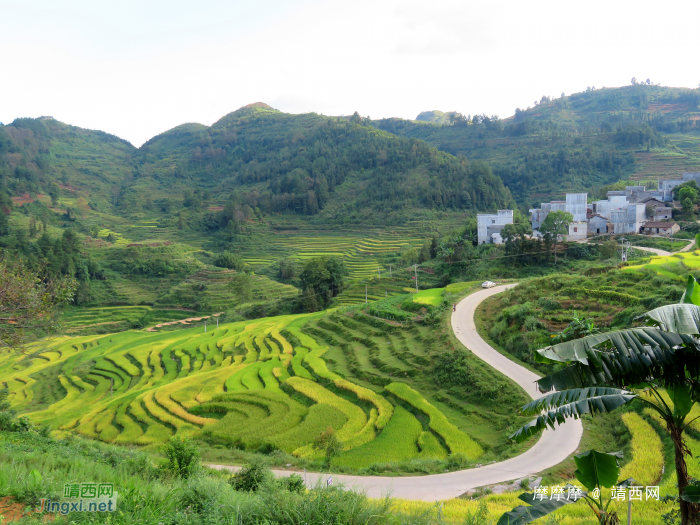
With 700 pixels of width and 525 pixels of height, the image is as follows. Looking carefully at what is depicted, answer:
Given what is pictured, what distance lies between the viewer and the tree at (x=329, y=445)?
14328 millimetres

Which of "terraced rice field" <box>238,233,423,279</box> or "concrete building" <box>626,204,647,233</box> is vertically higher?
"concrete building" <box>626,204,647,233</box>

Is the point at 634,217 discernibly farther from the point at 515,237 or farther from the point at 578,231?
the point at 515,237

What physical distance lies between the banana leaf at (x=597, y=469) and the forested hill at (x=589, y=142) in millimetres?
81423

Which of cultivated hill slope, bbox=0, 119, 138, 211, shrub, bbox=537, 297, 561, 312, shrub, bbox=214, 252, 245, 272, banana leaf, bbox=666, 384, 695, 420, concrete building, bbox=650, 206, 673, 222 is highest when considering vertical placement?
cultivated hill slope, bbox=0, 119, 138, 211

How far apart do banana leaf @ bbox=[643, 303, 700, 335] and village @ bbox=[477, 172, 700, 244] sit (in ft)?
124

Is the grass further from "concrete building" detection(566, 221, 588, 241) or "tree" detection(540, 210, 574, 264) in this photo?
"concrete building" detection(566, 221, 588, 241)

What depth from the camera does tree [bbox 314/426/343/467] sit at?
1433cm

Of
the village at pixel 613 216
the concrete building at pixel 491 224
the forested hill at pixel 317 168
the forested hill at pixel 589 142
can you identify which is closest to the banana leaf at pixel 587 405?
the village at pixel 613 216

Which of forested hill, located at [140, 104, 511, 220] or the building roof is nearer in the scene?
the building roof

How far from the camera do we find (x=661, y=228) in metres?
39.4

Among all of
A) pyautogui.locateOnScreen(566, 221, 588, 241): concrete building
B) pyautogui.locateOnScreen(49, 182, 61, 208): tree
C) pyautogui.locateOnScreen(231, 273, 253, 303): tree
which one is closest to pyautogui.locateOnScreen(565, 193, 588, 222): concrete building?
pyautogui.locateOnScreen(566, 221, 588, 241): concrete building

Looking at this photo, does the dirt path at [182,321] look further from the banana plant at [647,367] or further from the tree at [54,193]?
the tree at [54,193]

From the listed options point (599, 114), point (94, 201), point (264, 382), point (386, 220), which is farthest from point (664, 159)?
point (94, 201)

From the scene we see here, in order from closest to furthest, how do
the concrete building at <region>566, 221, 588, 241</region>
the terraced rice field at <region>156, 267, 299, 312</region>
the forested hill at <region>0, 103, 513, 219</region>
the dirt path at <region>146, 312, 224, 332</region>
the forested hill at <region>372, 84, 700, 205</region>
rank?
the concrete building at <region>566, 221, 588, 241</region> → the dirt path at <region>146, 312, 224, 332</region> → the terraced rice field at <region>156, 267, 299, 312</region> → the forested hill at <region>372, 84, 700, 205</region> → the forested hill at <region>0, 103, 513, 219</region>
